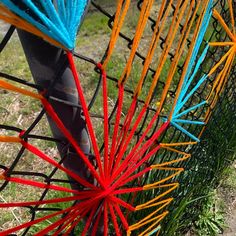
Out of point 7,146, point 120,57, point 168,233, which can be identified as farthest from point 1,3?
point 120,57

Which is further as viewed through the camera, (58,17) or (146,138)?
(146,138)

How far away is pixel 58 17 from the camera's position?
90cm

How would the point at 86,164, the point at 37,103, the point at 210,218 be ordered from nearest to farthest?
the point at 86,164, the point at 210,218, the point at 37,103

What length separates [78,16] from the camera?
3.13 feet

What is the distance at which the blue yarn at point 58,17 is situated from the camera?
86 cm

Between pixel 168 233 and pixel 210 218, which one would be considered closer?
pixel 168 233

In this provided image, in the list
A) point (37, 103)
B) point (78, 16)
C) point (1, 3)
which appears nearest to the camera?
point (1, 3)

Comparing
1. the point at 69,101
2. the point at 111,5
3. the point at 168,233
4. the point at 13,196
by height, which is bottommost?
the point at 13,196

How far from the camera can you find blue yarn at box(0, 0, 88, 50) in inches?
33.9

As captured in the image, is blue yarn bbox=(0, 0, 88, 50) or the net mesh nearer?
blue yarn bbox=(0, 0, 88, 50)

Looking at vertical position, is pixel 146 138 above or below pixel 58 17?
below

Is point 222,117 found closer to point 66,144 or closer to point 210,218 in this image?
point 210,218

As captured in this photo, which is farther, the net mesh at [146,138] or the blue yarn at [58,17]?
the net mesh at [146,138]

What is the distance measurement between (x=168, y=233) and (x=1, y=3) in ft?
3.96
